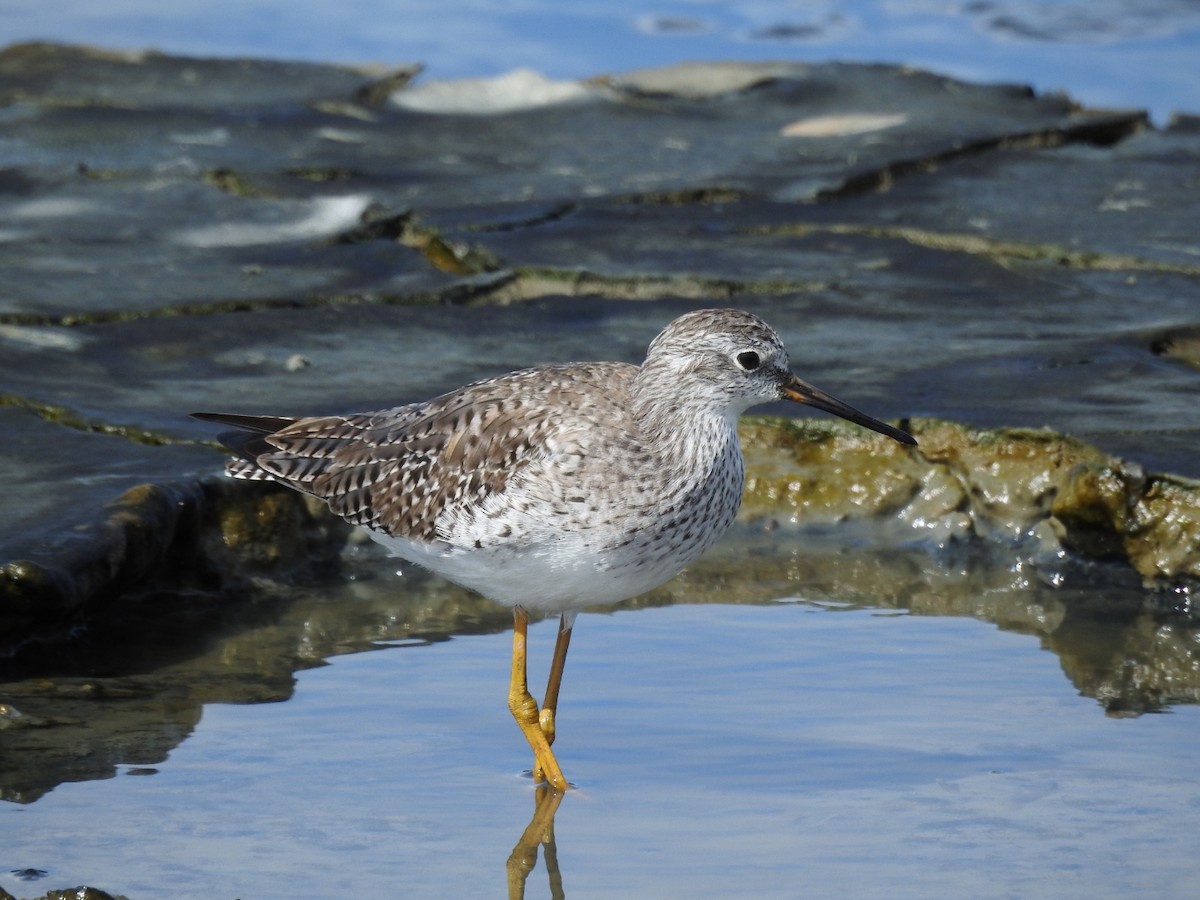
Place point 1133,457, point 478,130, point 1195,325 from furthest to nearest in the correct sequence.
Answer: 1. point 478,130
2. point 1195,325
3. point 1133,457

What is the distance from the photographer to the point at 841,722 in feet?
18.8

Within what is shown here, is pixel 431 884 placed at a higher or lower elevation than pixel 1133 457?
lower

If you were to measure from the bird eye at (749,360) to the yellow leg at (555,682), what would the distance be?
957mm

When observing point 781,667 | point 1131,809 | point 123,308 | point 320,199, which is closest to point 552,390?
point 781,667

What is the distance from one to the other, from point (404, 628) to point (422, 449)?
924mm

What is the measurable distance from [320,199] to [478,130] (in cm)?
181

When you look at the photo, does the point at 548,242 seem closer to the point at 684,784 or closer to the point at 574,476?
the point at 574,476

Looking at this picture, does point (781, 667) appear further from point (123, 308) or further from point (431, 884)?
point (123, 308)

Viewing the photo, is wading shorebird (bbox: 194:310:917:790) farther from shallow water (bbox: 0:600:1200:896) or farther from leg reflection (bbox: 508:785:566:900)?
shallow water (bbox: 0:600:1200:896)

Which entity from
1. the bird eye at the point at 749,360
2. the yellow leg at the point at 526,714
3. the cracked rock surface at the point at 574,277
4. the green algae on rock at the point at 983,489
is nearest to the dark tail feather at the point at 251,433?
the cracked rock surface at the point at 574,277

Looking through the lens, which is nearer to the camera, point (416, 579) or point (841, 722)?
point (841, 722)

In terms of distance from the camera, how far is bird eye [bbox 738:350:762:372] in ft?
18.5

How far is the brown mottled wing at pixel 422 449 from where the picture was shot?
222 inches

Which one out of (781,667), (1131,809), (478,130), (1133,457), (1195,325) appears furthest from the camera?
(478,130)
